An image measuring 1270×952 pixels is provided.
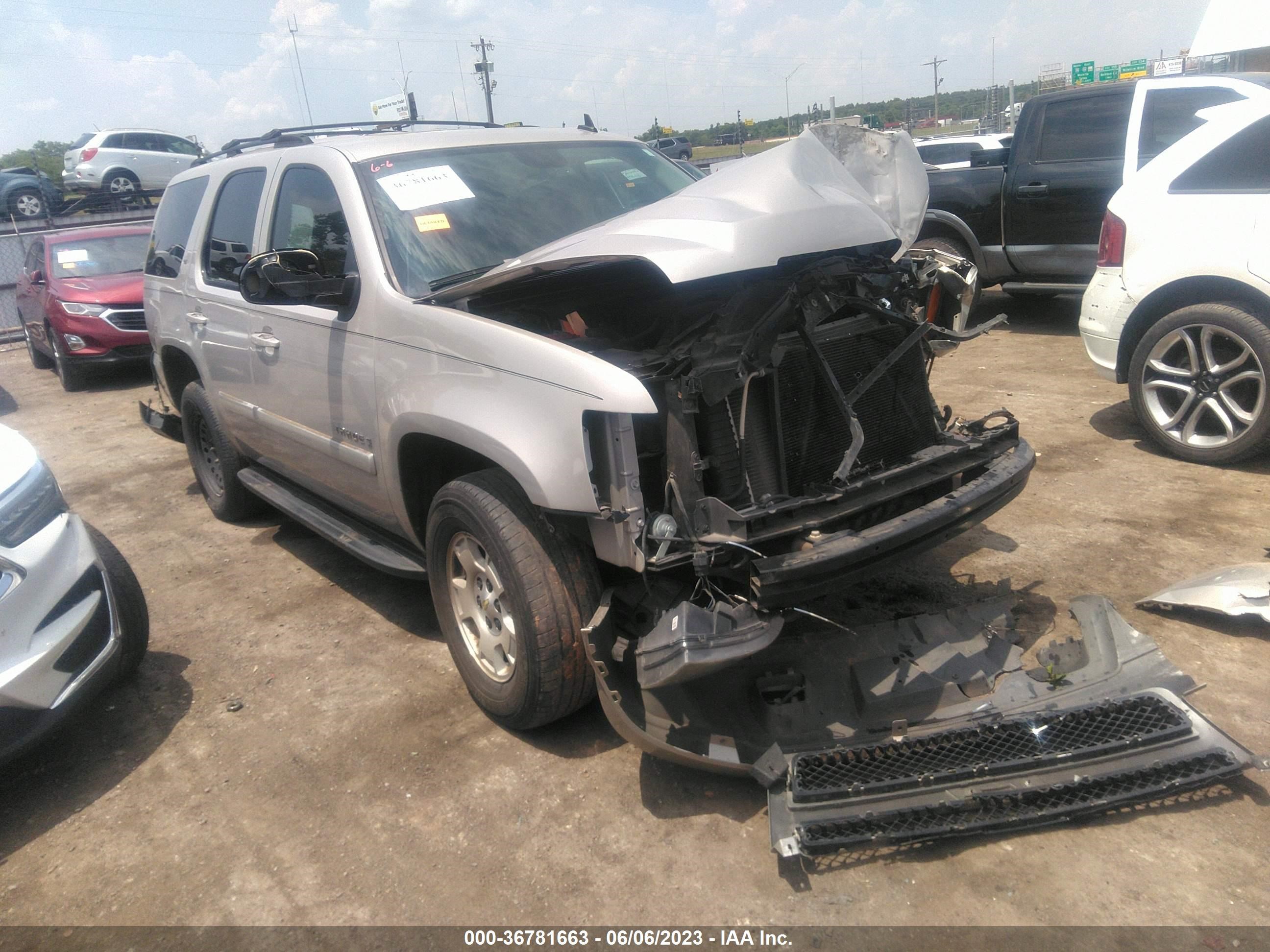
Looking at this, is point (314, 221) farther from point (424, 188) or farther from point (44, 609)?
point (44, 609)

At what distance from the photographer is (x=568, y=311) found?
3.24 m

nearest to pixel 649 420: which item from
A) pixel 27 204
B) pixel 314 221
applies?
pixel 314 221

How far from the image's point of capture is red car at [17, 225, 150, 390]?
10305 mm

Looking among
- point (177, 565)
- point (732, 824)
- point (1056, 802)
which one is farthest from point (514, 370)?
point (177, 565)

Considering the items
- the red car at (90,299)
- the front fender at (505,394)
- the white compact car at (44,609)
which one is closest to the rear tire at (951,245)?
the front fender at (505,394)

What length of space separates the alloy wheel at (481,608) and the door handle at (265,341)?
60.5 inches

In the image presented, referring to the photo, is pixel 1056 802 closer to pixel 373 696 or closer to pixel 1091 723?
pixel 1091 723

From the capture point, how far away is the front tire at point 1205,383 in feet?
15.4

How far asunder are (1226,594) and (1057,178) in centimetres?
575

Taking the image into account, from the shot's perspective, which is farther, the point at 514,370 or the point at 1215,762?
the point at 514,370

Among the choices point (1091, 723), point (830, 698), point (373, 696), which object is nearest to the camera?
point (1091, 723)

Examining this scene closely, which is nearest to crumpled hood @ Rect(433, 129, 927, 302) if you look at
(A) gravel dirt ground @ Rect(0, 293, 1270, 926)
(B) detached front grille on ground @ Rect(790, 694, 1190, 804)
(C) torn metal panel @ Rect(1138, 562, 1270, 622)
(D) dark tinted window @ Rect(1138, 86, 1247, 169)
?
(A) gravel dirt ground @ Rect(0, 293, 1270, 926)

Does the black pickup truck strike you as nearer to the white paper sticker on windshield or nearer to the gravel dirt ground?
the gravel dirt ground

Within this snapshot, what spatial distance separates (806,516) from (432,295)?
1.56 m
